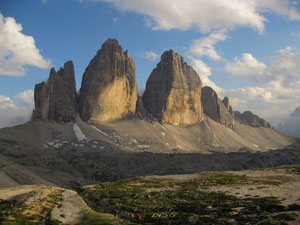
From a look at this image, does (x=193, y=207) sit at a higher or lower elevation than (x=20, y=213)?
higher

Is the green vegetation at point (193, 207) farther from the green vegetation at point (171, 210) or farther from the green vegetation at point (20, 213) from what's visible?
the green vegetation at point (20, 213)

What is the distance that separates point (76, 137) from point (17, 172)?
340 ft

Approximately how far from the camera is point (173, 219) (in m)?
25.9

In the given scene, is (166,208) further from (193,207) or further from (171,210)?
(193,207)

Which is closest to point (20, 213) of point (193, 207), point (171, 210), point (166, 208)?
point (166, 208)

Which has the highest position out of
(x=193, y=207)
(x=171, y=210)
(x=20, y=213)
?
(x=193, y=207)

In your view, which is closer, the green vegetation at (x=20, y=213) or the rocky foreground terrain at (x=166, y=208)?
the rocky foreground terrain at (x=166, y=208)

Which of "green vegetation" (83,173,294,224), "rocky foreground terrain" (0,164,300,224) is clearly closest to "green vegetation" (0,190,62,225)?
"rocky foreground terrain" (0,164,300,224)

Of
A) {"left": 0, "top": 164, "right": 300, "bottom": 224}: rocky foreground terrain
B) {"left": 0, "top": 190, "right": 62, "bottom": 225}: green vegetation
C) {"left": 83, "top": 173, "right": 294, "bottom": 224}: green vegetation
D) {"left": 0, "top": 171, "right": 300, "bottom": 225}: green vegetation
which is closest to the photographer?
{"left": 83, "top": 173, "right": 294, "bottom": 224}: green vegetation

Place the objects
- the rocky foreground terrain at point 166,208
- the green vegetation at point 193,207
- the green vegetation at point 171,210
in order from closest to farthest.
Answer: the green vegetation at point 193,207 → the green vegetation at point 171,210 → the rocky foreground terrain at point 166,208

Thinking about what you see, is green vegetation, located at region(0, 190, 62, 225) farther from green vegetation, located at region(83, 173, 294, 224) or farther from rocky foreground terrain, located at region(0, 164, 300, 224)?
green vegetation, located at region(83, 173, 294, 224)

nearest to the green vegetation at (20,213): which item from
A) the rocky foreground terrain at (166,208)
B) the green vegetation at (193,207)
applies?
the rocky foreground terrain at (166,208)

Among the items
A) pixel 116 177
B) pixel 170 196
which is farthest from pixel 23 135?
pixel 170 196

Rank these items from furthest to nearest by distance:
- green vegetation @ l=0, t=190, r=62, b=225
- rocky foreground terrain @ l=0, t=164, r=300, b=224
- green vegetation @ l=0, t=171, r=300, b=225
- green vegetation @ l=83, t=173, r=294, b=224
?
green vegetation @ l=0, t=190, r=62, b=225
rocky foreground terrain @ l=0, t=164, r=300, b=224
green vegetation @ l=0, t=171, r=300, b=225
green vegetation @ l=83, t=173, r=294, b=224
